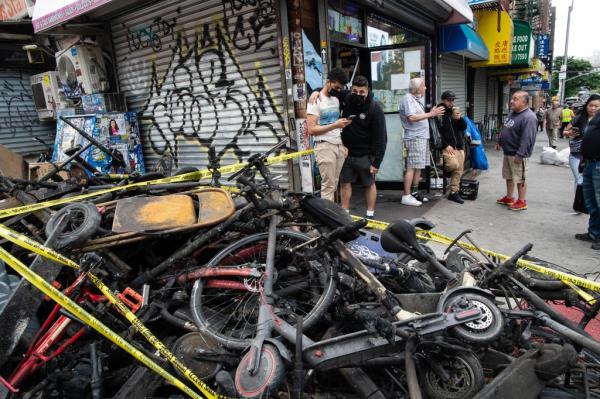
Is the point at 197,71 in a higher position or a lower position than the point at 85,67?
lower

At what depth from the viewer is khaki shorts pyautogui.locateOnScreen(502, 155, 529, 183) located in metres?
6.79

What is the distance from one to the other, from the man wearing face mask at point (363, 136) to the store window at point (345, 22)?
1.88 metres

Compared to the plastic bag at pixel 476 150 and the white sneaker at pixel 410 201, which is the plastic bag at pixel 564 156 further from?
the white sneaker at pixel 410 201

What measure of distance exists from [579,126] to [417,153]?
241cm

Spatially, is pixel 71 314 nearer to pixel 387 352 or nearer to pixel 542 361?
pixel 387 352

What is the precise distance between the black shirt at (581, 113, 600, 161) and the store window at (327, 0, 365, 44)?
4207 millimetres

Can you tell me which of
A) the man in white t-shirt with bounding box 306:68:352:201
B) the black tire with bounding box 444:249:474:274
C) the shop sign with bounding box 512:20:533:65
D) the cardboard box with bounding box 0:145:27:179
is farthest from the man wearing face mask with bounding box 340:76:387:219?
the shop sign with bounding box 512:20:533:65

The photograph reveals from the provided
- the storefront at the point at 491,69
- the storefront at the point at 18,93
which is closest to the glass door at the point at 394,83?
the storefront at the point at 491,69

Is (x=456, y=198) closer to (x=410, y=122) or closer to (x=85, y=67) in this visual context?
(x=410, y=122)

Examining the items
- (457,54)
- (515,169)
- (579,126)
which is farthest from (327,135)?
(457,54)

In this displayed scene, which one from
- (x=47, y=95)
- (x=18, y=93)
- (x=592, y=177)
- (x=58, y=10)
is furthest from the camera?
(x=18, y=93)

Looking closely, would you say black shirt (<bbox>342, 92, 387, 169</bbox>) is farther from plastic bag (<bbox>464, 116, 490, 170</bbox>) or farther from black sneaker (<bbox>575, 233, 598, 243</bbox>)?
plastic bag (<bbox>464, 116, 490, 170</bbox>)

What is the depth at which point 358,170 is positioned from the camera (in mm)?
6117

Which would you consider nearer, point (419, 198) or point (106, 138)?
point (419, 198)
